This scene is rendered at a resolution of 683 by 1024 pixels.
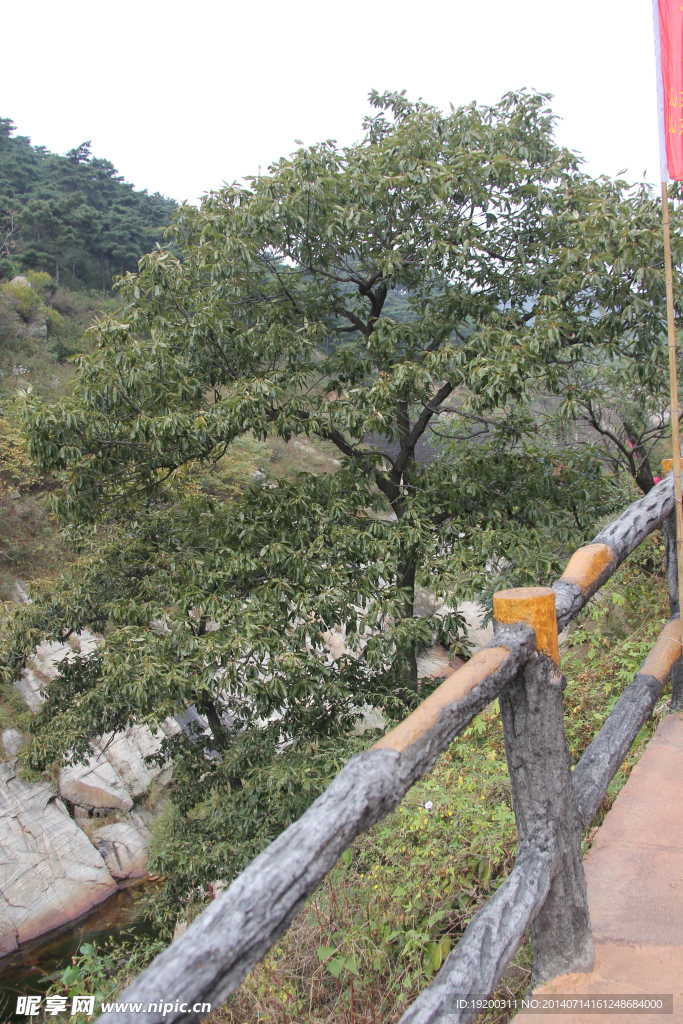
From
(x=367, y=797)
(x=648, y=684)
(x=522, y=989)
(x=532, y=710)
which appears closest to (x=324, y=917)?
(x=522, y=989)

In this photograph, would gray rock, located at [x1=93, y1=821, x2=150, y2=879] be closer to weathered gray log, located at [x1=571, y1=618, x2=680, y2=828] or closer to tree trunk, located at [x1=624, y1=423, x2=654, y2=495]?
tree trunk, located at [x1=624, y1=423, x2=654, y2=495]

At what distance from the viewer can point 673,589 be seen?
9.28ft

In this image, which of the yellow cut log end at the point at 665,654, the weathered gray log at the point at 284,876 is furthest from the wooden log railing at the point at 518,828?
A: the yellow cut log end at the point at 665,654

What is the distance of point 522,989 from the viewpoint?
5.96 ft

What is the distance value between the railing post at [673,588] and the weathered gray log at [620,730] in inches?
2.9

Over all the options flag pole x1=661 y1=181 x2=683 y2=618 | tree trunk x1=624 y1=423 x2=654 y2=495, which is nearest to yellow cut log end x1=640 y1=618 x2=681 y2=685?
flag pole x1=661 y1=181 x2=683 y2=618

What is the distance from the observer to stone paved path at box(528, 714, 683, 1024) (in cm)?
148

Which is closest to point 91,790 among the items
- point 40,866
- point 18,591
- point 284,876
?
point 40,866

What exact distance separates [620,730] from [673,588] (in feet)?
3.40

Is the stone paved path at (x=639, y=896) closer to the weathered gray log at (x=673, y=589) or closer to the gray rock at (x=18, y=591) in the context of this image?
the weathered gray log at (x=673, y=589)

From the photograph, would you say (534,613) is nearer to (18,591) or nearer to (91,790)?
(91,790)

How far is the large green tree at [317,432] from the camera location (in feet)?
17.3

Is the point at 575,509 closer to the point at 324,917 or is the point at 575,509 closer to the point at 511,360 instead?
the point at 511,360

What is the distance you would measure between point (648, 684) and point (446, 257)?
190 inches
